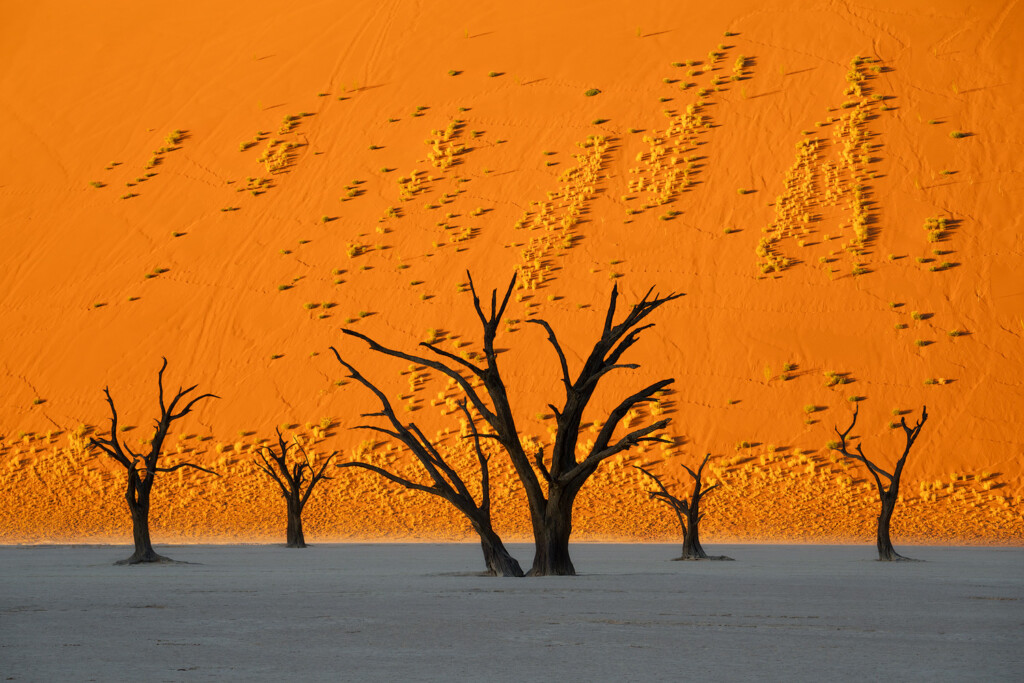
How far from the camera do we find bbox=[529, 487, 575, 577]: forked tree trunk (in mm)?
18328

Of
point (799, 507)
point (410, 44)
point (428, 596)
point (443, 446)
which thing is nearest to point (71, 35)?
point (410, 44)

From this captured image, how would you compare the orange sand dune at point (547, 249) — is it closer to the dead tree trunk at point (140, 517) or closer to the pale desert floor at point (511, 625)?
the dead tree trunk at point (140, 517)

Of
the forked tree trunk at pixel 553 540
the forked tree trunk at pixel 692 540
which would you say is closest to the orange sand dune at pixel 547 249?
the forked tree trunk at pixel 692 540

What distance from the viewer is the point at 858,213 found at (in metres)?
48.6

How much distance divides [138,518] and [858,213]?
33468 millimetres

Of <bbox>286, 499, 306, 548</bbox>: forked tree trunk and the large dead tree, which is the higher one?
the large dead tree

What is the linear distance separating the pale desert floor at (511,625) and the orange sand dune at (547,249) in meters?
20.9

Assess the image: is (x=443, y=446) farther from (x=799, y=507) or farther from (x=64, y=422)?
(x=64, y=422)

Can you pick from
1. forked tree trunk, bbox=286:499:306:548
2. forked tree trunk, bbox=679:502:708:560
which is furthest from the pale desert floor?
forked tree trunk, bbox=286:499:306:548

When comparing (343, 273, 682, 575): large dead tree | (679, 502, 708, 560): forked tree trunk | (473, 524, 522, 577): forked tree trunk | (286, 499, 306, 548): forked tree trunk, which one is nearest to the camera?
(343, 273, 682, 575): large dead tree

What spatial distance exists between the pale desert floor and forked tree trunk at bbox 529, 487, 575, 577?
1.81 feet

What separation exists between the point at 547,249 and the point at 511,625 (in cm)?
3954

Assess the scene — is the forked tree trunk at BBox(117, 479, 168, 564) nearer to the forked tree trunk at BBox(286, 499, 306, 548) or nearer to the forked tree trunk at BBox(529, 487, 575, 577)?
the forked tree trunk at BBox(286, 499, 306, 548)

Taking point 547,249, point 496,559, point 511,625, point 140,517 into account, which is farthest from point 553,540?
point 547,249
